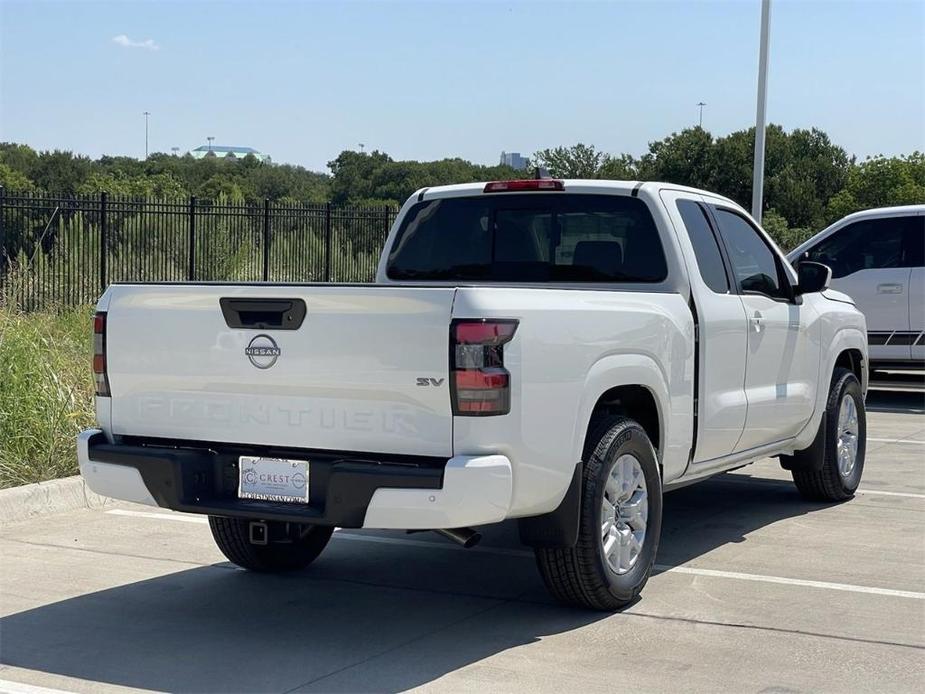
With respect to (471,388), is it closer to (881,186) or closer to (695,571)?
(695,571)

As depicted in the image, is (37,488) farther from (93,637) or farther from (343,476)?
(343,476)

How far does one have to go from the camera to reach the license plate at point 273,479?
5.52 m

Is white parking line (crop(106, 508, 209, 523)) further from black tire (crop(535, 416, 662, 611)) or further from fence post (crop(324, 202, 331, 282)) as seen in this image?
fence post (crop(324, 202, 331, 282))

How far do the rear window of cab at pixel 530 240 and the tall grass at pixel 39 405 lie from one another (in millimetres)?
2946

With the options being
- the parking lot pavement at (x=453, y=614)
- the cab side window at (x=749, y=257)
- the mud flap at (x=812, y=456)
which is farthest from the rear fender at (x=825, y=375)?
the cab side window at (x=749, y=257)

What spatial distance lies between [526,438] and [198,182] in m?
59.8

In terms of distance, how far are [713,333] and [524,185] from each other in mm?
1315

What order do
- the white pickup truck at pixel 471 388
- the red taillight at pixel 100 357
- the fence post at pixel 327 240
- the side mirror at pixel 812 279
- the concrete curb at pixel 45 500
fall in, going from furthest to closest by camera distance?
the fence post at pixel 327 240
the concrete curb at pixel 45 500
the side mirror at pixel 812 279
the red taillight at pixel 100 357
the white pickup truck at pixel 471 388

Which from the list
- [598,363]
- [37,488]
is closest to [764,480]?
[598,363]

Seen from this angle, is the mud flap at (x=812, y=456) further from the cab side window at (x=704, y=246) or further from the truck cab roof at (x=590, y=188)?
the truck cab roof at (x=590, y=188)

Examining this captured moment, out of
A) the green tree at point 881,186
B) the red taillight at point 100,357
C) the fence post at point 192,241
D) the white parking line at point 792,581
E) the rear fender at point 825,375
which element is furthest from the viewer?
the green tree at point 881,186

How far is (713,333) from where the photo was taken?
7027mm

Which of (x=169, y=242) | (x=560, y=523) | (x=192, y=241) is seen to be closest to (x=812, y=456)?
(x=560, y=523)

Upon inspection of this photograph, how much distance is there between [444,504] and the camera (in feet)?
17.0
